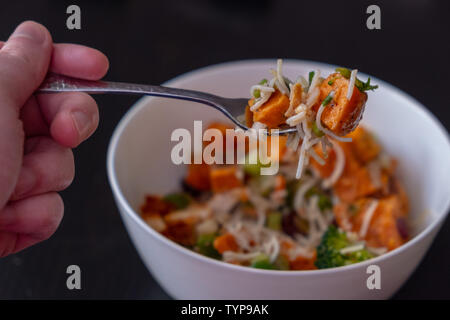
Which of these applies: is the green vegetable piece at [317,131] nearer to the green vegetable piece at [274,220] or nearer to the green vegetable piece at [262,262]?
the green vegetable piece at [262,262]

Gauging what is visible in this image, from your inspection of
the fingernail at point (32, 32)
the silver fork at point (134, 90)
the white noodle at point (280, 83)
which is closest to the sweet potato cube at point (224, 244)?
the silver fork at point (134, 90)

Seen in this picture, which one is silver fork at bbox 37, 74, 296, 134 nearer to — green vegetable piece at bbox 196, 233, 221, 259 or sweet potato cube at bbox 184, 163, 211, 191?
green vegetable piece at bbox 196, 233, 221, 259

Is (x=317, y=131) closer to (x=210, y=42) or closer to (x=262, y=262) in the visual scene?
(x=262, y=262)

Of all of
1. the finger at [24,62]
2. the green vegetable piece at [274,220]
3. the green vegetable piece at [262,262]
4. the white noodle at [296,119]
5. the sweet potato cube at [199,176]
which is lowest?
the green vegetable piece at [262,262]

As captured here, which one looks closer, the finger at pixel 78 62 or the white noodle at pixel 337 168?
the finger at pixel 78 62

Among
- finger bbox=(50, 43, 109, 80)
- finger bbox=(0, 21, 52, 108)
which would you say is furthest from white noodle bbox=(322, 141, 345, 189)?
finger bbox=(0, 21, 52, 108)

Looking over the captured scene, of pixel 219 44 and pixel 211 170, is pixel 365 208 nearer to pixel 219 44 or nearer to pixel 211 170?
pixel 211 170
